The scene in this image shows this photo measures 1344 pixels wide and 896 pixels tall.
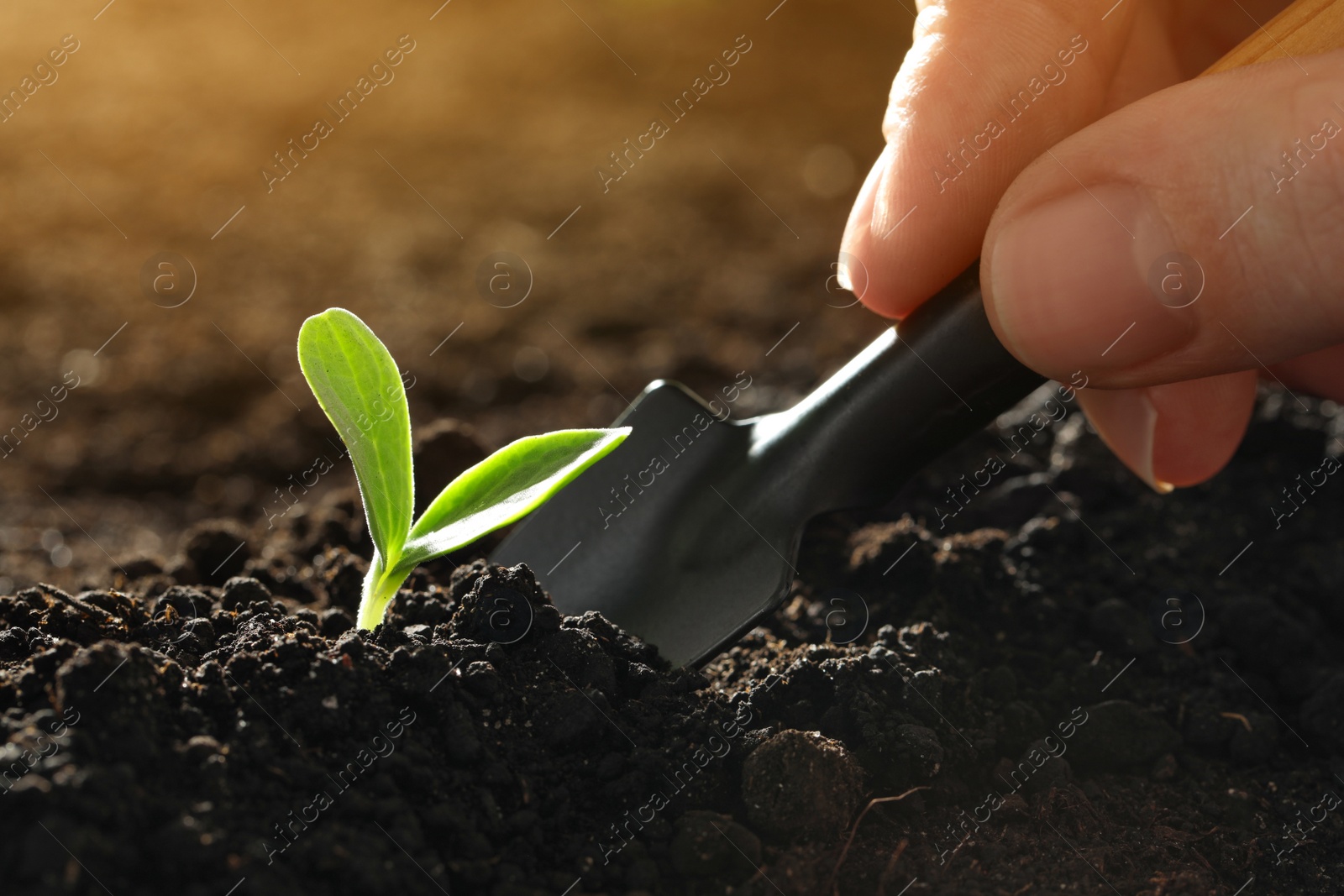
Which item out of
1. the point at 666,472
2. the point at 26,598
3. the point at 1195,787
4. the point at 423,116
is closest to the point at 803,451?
the point at 666,472

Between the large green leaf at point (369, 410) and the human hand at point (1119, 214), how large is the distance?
0.73m

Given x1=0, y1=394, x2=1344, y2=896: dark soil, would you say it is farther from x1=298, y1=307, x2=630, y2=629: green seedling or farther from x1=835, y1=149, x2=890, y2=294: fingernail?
x1=835, y1=149, x2=890, y2=294: fingernail

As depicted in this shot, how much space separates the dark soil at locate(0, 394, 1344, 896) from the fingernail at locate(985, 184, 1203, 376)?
406mm

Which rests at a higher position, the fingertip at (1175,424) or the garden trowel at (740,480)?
the garden trowel at (740,480)

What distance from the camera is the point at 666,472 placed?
1.47 m

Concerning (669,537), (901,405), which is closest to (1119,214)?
(901,405)

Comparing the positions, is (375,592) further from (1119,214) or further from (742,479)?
(1119,214)

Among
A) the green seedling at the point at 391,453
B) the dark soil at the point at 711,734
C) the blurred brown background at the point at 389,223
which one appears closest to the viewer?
the dark soil at the point at 711,734

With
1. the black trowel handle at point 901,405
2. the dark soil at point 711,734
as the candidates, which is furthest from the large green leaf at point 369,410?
the black trowel handle at point 901,405

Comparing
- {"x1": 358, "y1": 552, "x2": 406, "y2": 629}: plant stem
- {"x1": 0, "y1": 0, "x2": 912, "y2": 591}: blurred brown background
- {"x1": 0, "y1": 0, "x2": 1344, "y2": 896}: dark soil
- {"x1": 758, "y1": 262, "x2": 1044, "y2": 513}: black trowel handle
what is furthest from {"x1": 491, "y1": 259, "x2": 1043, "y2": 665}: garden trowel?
{"x1": 0, "y1": 0, "x2": 912, "y2": 591}: blurred brown background

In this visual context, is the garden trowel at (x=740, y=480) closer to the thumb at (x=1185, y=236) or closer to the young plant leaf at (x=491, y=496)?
the thumb at (x=1185, y=236)

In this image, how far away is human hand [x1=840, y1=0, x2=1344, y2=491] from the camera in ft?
3.22

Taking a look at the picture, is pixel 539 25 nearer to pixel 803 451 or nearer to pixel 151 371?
pixel 151 371

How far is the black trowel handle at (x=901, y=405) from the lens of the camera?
1.26 metres
